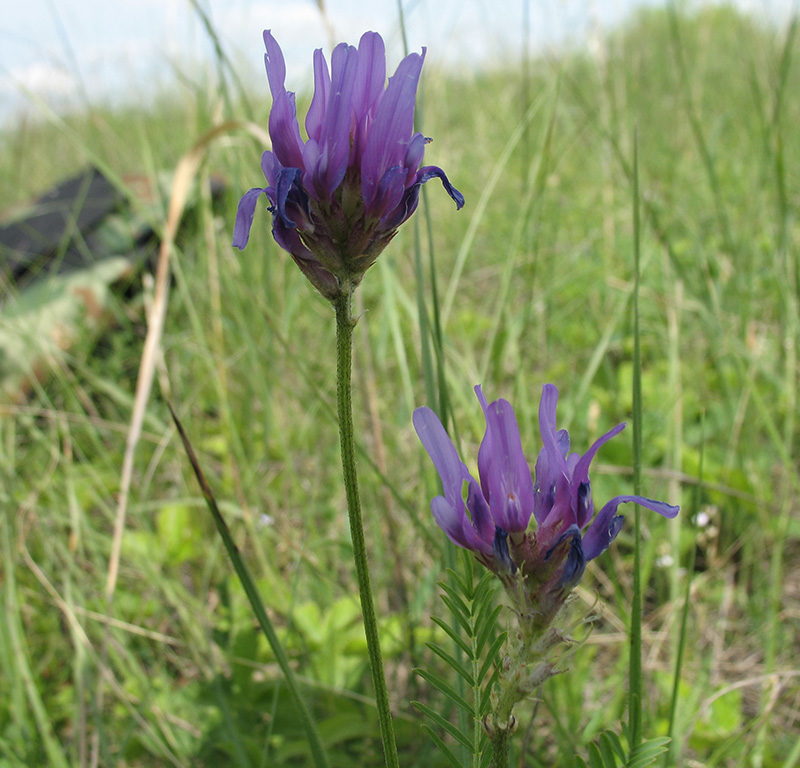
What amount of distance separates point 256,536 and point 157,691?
1.10ft

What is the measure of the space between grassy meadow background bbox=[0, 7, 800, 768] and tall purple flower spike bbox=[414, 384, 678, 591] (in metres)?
0.30

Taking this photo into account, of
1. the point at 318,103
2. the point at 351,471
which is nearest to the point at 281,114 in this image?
the point at 318,103

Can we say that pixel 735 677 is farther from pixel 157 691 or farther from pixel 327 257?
pixel 327 257

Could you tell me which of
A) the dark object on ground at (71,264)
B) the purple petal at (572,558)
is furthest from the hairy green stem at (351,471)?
the dark object on ground at (71,264)

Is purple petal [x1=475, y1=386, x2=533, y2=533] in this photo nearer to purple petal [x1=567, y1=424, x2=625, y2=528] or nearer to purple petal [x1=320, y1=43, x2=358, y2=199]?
purple petal [x1=567, y1=424, x2=625, y2=528]

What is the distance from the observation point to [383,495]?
60.0 inches

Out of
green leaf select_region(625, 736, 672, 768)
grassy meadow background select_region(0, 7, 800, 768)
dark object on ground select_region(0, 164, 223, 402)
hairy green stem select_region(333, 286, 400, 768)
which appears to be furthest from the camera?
dark object on ground select_region(0, 164, 223, 402)

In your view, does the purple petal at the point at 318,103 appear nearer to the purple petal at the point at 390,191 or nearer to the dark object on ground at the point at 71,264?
the purple petal at the point at 390,191

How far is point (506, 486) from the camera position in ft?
1.79

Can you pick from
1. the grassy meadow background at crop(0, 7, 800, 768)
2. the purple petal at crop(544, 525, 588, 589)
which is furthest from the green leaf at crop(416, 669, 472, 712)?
the grassy meadow background at crop(0, 7, 800, 768)

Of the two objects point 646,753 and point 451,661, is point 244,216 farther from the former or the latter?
point 646,753

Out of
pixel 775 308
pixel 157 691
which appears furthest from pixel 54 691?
pixel 775 308

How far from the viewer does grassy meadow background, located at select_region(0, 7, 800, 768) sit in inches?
47.1

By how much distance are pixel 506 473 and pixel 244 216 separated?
274mm
